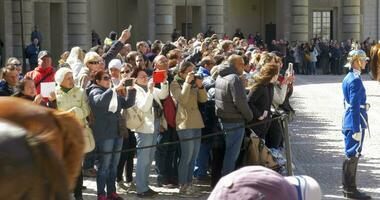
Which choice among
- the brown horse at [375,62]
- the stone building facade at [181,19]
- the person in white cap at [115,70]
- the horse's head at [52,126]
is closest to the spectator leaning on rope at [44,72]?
the person in white cap at [115,70]

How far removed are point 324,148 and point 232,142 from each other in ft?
16.8

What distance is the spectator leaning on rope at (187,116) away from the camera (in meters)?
11.4

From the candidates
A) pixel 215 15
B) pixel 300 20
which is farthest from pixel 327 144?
pixel 300 20

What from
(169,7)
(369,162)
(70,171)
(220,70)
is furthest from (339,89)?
(70,171)

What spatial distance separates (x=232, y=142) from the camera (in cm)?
1156

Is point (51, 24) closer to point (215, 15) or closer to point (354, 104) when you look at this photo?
point (215, 15)

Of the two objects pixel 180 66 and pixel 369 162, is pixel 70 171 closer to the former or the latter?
pixel 180 66

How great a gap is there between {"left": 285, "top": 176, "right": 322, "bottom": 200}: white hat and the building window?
47283 millimetres

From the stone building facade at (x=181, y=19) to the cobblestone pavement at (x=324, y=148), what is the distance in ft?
37.3

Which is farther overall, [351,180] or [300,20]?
[300,20]

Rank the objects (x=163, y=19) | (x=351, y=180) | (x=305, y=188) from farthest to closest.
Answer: (x=163, y=19)
(x=351, y=180)
(x=305, y=188)

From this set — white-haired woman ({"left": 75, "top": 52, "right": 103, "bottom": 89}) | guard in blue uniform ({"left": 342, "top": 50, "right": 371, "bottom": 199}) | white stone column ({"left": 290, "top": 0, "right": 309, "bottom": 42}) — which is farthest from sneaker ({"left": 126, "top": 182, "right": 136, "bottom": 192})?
white stone column ({"left": 290, "top": 0, "right": 309, "bottom": 42})

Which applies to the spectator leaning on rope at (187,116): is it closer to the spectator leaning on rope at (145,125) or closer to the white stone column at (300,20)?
the spectator leaning on rope at (145,125)

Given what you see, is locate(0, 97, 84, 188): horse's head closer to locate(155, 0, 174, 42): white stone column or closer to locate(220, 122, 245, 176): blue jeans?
locate(220, 122, 245, 176): blue jeans
